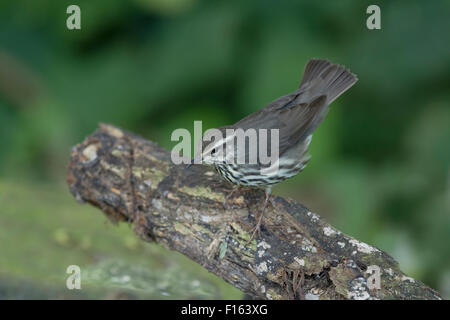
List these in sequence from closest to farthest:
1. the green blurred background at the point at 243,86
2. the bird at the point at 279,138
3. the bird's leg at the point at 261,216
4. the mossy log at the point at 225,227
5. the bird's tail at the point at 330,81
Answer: the mossy log at the point at 225,227 → the bird's leg at the point at 261,216 → the bird at the point at 279,138 → the bird's tail at the point at 330,81 → the green blurred background at the point at 243,86

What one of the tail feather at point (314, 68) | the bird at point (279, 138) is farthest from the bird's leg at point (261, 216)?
the tail feather at point (314, 68)

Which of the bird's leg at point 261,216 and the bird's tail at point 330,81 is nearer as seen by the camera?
the bird's leg at point 261,216

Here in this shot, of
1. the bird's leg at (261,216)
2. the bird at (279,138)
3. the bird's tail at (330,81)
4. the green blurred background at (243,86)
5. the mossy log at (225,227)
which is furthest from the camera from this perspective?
the green blurred background at (243,86)

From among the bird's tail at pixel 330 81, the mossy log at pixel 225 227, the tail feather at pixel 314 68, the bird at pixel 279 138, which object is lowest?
the mossy log at pixel 225 227

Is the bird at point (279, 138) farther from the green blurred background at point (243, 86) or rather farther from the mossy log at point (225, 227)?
the green blurred background at point (243, 86)

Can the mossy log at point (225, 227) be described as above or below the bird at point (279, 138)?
below

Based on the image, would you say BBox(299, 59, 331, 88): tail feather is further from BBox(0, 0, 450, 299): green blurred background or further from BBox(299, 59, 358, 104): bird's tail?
BBox(0, 0, 450, 299): green blurred background
